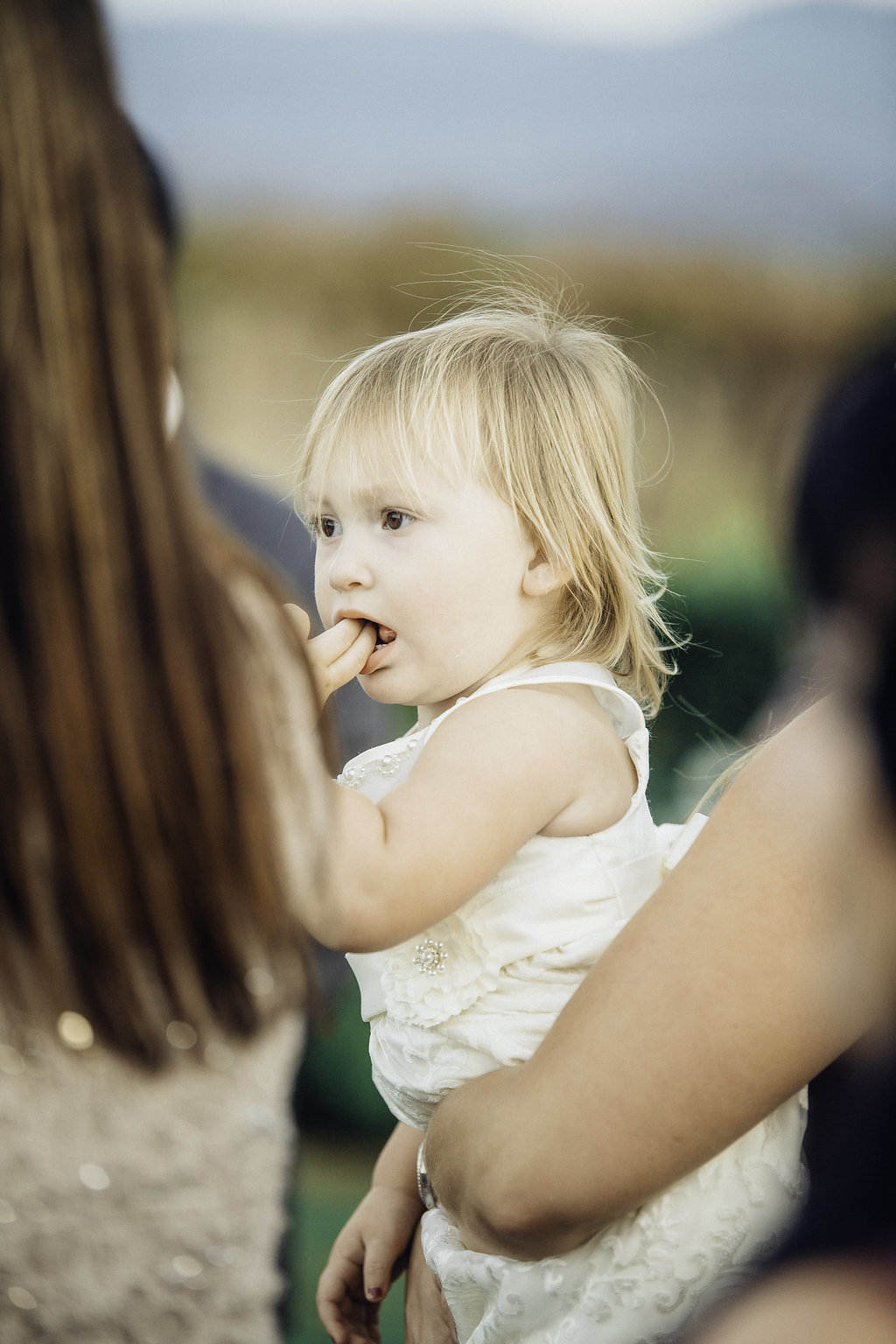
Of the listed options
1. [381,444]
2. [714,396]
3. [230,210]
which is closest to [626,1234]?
[381,444]

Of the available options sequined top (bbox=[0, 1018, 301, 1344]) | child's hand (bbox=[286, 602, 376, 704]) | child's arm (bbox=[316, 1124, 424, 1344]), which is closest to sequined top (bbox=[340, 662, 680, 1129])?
child's hand (bbox=[286, 602, 376, 704])

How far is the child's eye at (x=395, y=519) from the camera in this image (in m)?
1.08

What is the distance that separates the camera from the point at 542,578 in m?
1.13

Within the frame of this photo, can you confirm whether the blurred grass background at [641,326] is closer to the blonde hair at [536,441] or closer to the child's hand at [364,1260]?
the child's hand at [364,1260]

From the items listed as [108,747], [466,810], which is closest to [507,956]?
[466,810]

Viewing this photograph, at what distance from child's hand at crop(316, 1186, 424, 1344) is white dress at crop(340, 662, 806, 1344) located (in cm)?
20

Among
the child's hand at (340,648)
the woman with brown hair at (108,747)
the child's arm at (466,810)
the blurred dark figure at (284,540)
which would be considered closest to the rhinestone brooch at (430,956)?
the child's arm at (466,810)

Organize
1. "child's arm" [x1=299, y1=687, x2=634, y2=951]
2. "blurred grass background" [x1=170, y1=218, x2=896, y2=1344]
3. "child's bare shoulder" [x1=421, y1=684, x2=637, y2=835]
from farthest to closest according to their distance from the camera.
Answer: "blurred grass background" [x1=170, y1=218, x2=896, y2=1344]
"child's bare shoulder" [x1=421, y1=684, x2=637, y2=835]
"child's arm" [x1=299, y1=687, x2=634, y2=951]

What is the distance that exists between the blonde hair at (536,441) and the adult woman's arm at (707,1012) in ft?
1.36

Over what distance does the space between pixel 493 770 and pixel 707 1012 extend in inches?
11.0

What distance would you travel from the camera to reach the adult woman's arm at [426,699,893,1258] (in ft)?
2.41

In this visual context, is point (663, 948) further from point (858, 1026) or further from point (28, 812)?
point (28, 812)

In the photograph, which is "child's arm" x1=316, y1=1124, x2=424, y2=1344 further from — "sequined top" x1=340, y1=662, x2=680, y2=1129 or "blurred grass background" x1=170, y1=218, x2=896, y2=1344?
"blurred grass background" x1=170, y1=218, x2=896, y2=1344

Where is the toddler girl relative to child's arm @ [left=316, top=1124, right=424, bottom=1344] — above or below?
above
